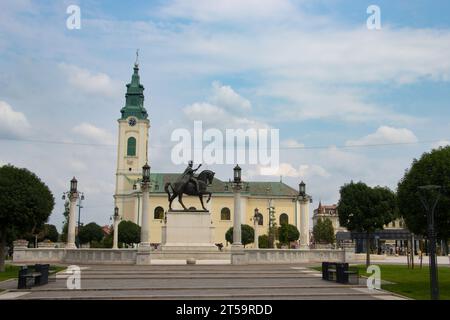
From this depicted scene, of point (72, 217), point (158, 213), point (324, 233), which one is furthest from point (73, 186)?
point (324, 233)

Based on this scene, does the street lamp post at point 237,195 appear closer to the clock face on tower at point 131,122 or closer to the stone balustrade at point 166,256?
the stone balustrade at point 166,256

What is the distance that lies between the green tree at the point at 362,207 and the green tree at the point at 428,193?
805 inches

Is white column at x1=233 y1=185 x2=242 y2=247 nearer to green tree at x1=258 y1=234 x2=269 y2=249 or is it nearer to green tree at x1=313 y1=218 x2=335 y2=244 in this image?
green tree at x1=258 y1=234 x2=269 y2=249

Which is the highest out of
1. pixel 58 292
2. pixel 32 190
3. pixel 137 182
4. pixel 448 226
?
pixel 137 182

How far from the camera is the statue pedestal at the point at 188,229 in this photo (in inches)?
1887

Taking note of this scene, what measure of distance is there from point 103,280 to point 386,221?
28.3 metres

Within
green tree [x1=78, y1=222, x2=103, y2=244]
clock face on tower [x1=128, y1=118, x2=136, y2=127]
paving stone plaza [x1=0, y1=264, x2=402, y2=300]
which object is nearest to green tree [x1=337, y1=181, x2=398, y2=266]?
paving stone plaza [x1=0, y1=264, x2=402, y2=300]

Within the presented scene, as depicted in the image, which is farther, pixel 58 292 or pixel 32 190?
pixel 32 190

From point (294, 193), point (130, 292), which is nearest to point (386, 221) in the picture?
point (130, 292)

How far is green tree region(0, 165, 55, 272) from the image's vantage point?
112ft

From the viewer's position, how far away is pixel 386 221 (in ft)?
153

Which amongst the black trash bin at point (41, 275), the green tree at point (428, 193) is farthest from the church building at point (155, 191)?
the green tree at point (428, 193)
